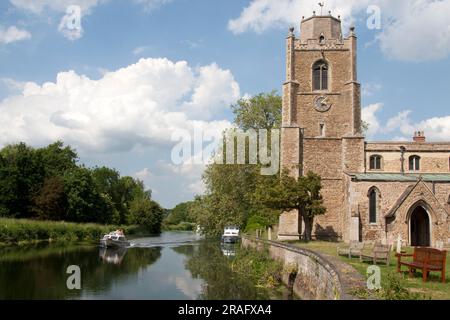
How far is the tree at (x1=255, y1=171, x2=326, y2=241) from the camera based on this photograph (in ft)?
103

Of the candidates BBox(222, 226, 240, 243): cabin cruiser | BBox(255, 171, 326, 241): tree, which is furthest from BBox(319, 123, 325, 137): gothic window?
BBox(222, 226, 240, 243): cabin cruiser

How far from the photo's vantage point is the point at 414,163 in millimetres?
38094

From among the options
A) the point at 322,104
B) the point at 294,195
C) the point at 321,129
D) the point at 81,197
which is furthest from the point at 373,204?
the point at 81,197

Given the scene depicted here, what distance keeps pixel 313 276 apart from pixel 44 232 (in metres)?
35.9

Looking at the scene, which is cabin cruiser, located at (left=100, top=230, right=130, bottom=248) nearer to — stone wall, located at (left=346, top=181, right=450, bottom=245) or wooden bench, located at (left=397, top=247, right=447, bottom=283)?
stone wall, located at (left=346, top=181, right=450, bottom=245)

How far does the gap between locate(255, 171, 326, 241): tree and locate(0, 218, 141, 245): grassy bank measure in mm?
22322

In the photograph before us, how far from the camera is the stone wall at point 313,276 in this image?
12.4 meters

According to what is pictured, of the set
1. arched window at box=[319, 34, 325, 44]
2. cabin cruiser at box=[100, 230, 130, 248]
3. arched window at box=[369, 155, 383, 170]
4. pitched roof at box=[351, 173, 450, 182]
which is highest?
arched window at box=[319, 34, 325, 44]

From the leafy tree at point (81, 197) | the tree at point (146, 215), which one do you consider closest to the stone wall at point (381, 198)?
the leafy tree at point (81, 197)

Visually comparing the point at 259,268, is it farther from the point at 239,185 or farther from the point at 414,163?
the point at 239,185

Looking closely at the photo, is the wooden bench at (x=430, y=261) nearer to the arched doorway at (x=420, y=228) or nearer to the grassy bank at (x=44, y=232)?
the arched doorway at (x=420, y=228)

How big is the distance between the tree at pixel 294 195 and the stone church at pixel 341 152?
122 inches
